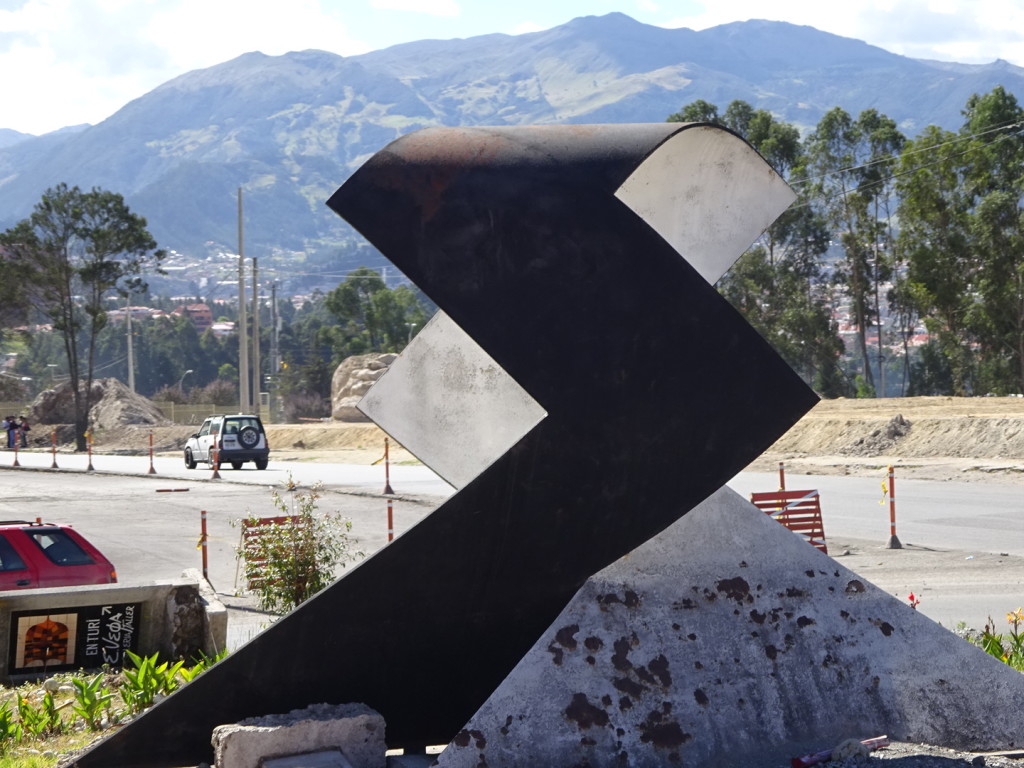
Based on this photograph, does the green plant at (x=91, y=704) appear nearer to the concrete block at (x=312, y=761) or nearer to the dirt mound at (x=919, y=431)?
the concrete block at (x=312, y=761)

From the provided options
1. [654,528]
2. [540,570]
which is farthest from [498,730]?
[654,528]

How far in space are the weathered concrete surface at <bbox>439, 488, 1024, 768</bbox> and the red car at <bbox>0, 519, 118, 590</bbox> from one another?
7669 mm

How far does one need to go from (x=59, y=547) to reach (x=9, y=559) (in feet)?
1.63

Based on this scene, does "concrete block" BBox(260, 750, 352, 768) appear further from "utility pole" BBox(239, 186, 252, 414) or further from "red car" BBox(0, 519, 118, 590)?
"utility pole" BBox(239, 186, 252, 414)

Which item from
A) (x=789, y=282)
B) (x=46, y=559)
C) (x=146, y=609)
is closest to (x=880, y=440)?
(x=46, y=559)

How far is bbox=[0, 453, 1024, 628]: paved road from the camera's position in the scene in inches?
559

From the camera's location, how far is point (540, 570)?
5.78 m

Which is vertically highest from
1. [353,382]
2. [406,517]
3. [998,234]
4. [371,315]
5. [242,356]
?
[371,315]

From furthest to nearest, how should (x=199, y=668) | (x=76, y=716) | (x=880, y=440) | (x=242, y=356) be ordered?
(x=242, y=356)
(x=880, y=440)
(x=199, y=668)
(x=76, y=716)

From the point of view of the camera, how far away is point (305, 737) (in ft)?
17.6

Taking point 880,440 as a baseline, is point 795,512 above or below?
below

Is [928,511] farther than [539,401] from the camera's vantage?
Yes

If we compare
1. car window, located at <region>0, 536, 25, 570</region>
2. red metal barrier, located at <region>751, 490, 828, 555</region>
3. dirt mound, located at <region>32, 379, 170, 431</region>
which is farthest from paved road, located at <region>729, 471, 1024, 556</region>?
dirt mound, located at <region>32, 379, 170, 431</region>

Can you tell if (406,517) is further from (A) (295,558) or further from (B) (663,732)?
(B) (663,732)
